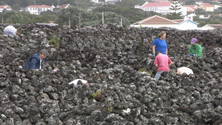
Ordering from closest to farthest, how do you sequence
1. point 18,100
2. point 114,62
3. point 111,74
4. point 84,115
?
point 84,115 → point 18,100 → point 111,74 → point 114,62

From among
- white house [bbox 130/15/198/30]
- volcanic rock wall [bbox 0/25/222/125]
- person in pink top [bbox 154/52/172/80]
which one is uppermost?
white house [bbox 130/15/198/30]

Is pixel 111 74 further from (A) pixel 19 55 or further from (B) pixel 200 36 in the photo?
(B) pixel 200 36

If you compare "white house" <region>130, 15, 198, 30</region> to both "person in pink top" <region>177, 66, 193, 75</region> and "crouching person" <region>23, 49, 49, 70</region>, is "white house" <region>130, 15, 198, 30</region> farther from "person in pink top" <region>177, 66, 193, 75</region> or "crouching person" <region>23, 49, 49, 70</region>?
"crouching person" <region>23, 49, 49, 70</region>

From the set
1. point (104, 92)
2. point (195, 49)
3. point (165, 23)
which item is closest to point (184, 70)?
point (195, 49)

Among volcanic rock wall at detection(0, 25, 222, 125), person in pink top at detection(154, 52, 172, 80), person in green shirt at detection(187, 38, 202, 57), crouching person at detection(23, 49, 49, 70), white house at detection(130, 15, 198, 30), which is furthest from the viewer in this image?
white house at detection(130, 15, 198, 30)

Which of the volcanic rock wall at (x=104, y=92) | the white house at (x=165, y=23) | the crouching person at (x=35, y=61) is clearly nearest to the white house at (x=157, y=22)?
the white house at (x=165, y=23)

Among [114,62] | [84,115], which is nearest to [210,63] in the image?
[114,62]

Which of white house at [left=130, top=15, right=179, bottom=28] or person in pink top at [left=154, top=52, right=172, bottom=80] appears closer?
person in pink top at [left=154, top=52, right=172, bottom=80]

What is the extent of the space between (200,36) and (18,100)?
12770mm

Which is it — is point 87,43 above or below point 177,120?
above

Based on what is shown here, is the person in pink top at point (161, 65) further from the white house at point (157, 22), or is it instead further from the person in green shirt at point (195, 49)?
the white house at point (157, 22)

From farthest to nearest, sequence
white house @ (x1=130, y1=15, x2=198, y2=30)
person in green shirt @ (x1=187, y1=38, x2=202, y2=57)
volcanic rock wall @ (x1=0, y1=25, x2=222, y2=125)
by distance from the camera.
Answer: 1. white house @ (x1=130, y1=15, x2=198, y2=30)
2. person in green shirt @ (x1=187, y1=38, x2=202, y2=57)
3. volcanic rock wall @ (x1=0, y1=25, x2=222, y2=125)

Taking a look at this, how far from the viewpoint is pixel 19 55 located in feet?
32.6

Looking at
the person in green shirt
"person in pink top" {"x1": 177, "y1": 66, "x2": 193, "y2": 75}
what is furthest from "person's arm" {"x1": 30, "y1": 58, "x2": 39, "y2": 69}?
the person in green shirt
